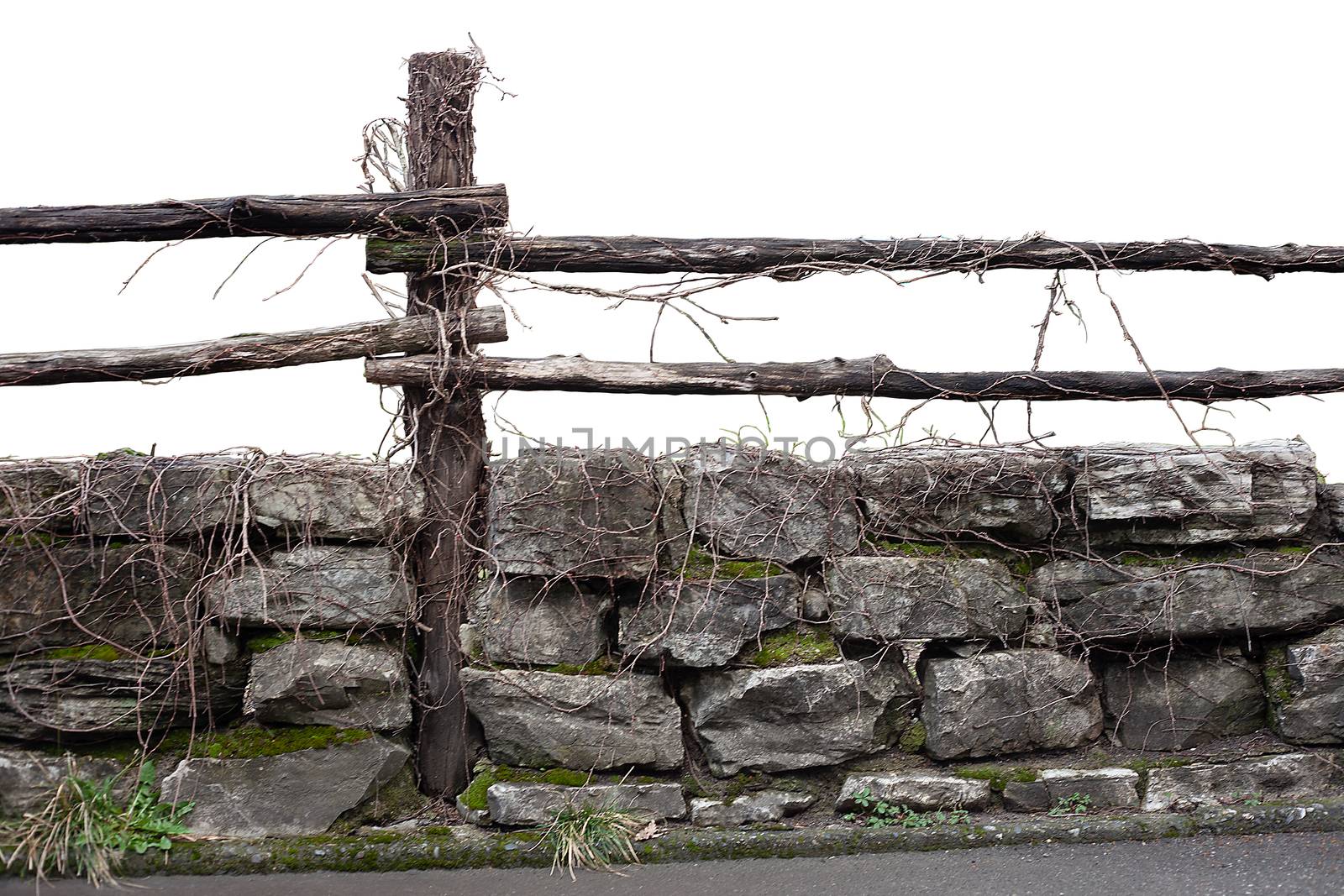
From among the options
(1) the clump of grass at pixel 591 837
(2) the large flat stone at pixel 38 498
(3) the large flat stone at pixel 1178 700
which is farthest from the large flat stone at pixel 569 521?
(3) the large flat stone at pixel 1178 700

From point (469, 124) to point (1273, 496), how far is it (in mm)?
3280

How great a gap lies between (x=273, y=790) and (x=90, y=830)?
1.80 feet

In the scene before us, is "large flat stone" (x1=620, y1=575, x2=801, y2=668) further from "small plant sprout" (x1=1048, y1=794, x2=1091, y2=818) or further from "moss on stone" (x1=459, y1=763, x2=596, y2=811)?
"small plant sprout" (x1=1048, y1=794, x2=1091, y2=818)

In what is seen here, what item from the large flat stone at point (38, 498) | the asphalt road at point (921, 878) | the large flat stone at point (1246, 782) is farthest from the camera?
the large flat stone at point (1246, 782)

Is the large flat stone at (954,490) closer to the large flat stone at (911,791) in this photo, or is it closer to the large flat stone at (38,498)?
the large flat stone at (911,791)

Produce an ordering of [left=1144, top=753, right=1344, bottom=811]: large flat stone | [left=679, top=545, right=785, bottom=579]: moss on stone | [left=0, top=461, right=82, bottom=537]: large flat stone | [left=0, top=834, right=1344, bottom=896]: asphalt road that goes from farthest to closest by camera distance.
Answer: [left=1144, top=753, right=1344, bottom=811]: large flat stone < [left=679, top=545, right=785, bottom=579]: moss on stone < [left=0, top=461, right=82, bottom=537]: large flat stone < [left=0, top=834, right=1344, bottom=896]: asphalt road

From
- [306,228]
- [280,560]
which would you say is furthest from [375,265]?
[280,560]

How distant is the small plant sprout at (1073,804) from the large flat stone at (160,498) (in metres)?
2.99

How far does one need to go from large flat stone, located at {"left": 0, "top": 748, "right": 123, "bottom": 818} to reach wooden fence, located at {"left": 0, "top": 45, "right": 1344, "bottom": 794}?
1108mm

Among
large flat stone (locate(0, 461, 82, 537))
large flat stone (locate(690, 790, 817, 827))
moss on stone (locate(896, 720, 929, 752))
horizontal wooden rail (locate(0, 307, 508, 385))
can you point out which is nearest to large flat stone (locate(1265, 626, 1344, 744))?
moss on stone (locate(896, 720, 929, 752))

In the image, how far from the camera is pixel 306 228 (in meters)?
3.55

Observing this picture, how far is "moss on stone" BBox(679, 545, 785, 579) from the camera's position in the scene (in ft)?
11.2

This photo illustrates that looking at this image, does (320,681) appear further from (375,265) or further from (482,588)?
(375,265)

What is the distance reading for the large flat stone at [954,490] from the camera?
352 cm
